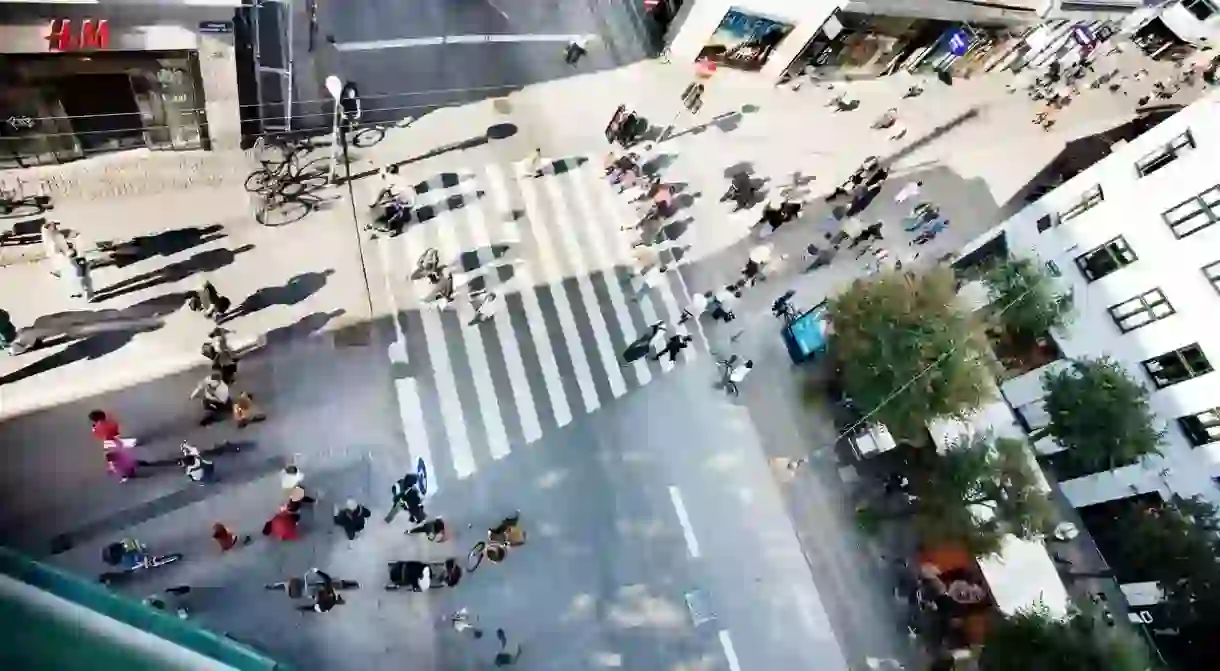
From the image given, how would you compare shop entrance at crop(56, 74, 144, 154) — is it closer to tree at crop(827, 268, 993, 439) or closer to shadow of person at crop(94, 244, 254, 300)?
shadow of person at crop(94, 244, 254, 300)

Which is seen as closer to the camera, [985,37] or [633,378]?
[633,378]

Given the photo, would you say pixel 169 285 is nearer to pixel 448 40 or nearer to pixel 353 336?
pixel 353 336

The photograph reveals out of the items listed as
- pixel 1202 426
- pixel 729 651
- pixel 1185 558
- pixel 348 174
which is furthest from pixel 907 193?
pixel 348 174

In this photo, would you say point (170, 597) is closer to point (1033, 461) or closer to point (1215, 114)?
point (1033, 461)

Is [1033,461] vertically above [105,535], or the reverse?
[105,535]

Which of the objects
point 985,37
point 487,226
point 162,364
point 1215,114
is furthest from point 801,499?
point 985,37

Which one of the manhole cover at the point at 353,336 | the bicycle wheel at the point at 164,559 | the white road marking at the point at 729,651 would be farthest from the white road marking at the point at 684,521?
the bicycle wheel at the point at 164,559

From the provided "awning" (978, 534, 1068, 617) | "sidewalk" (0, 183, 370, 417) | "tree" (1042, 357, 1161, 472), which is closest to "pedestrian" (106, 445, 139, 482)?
"sidewalk" (0, 183, 370, 417)
